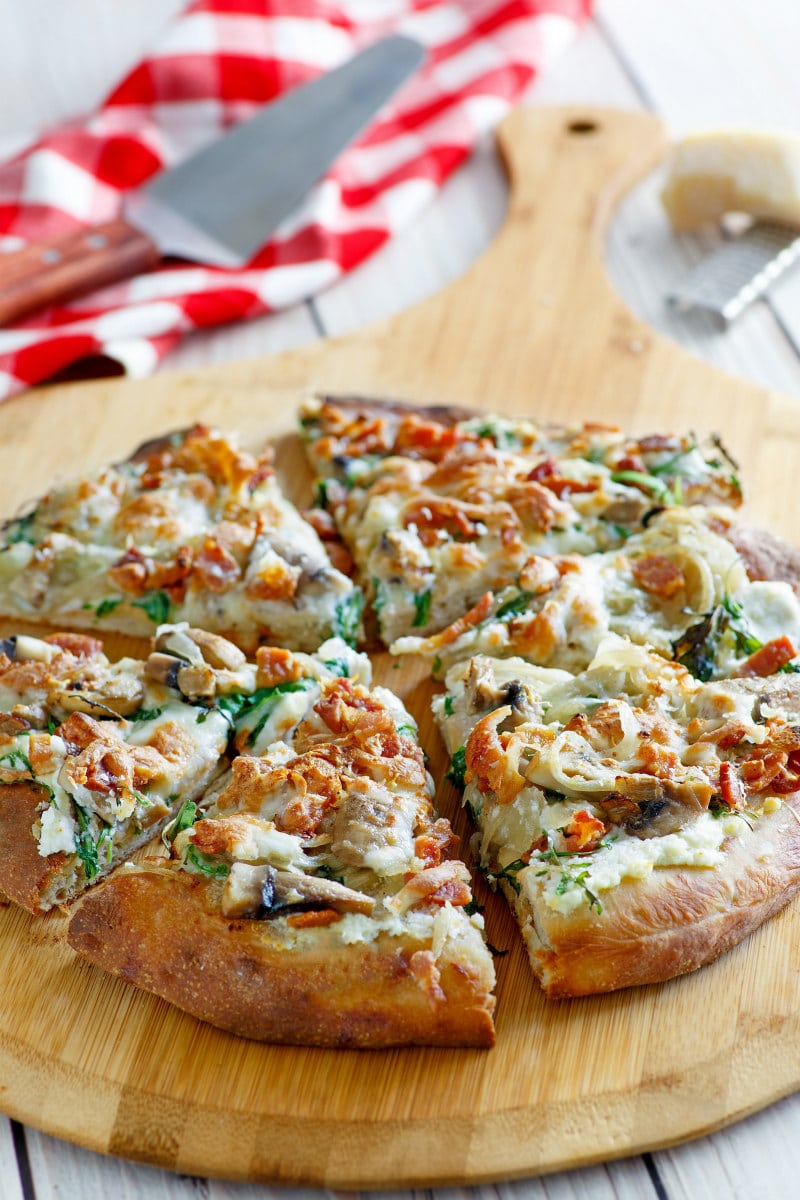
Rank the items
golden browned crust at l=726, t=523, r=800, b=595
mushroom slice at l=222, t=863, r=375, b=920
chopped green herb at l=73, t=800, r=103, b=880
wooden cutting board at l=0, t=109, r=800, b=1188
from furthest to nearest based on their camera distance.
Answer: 1. golden browned crust at l=726, t=523, r=800, b=595
2. chopped green herb at l=73, t=800, r=103, b=880
3. mushroom slice at l=222, t=863, r=375, b=920
4. wooden cutting board at l=0, t=109, r=800, b=1188

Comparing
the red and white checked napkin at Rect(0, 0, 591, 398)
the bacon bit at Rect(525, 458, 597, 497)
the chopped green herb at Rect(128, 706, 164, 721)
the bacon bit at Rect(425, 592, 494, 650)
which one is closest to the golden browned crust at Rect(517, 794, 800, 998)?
the bacon bit at Rect(425, 592, 494, 650)

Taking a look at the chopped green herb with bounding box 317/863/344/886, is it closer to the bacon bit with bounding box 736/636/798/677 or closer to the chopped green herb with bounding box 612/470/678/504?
the bacon bit with bounding box 736/636/798/677

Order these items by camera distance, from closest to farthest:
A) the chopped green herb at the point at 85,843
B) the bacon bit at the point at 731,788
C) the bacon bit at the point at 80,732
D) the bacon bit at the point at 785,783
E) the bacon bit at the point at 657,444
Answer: the bacon bit at the point at 731,788 → the bacon bit at the point at 785,783 → the chopped green herb at the point at 85,843 → the bacon bit at the point at 80,732 → the bacon bit at the point at 657,444

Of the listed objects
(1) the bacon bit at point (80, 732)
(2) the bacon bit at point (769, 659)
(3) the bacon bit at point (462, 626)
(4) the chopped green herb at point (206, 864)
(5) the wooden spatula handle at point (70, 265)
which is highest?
(5) the wooden spatula handle at point (70, 265)

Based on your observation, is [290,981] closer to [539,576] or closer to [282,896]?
[282,896]

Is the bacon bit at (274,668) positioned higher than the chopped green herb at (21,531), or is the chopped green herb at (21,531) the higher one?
the chopped green herb at (21,531)

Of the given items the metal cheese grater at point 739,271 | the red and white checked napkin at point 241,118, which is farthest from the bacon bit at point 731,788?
the red and white checked napkin at point 241,118

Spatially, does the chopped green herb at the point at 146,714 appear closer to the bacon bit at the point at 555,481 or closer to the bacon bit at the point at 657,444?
the bacon bit at the point at 555,481

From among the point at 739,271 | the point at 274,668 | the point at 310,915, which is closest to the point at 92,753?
the point at 274,668
